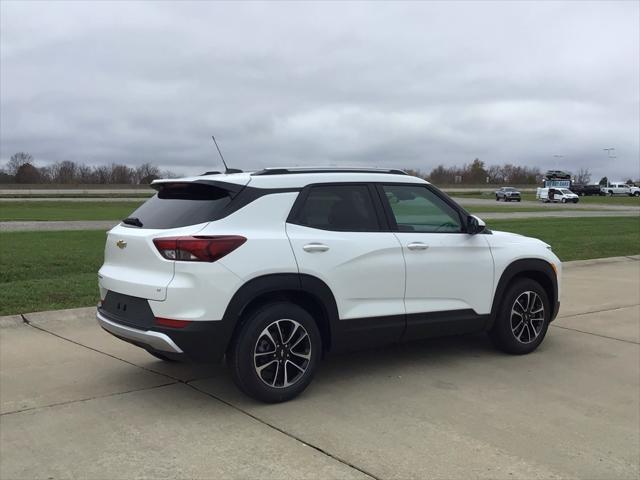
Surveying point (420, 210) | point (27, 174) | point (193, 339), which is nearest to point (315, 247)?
point (193, 339)

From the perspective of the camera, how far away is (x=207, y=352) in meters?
4.30

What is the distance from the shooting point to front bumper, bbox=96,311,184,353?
425cm

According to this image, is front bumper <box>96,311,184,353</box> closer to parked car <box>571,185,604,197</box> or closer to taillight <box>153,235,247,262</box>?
taillight <box>153,235,247,262</box>

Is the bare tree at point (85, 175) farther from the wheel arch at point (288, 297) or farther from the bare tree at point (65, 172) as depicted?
the wheel arch at point (288, 297)

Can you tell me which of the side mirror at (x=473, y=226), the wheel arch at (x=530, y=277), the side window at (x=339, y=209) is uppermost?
the side window at (x=339, y=209)

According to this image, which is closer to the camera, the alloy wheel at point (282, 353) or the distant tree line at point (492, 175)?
the alloy wheel at point (282, 353)

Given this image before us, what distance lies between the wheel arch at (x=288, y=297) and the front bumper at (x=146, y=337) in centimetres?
41

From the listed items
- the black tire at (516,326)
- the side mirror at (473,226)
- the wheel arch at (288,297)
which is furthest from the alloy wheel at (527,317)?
the wheel arch at (288,297)

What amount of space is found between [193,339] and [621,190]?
9517 centimetres

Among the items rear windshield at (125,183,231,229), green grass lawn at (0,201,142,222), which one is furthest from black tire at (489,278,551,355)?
green grass lawn at (0,201,142,222)

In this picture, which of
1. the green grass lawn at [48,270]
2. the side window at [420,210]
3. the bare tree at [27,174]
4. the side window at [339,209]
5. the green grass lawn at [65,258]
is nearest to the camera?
the side window at [339,209]

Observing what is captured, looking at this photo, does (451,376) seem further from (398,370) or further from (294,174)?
(294,174)

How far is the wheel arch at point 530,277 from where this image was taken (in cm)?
578

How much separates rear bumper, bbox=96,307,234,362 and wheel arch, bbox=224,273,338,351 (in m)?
0.08
